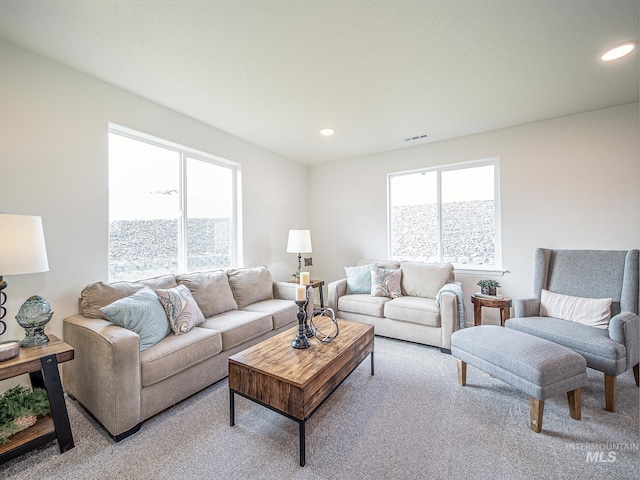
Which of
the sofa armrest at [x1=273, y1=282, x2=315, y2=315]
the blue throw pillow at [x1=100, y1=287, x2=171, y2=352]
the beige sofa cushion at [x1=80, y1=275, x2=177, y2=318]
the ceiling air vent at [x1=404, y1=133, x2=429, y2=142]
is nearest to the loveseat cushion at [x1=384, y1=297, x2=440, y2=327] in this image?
the sofa armrest at [x1=273, y1=282, x2=315, y2=315]

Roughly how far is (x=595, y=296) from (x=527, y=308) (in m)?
0.57

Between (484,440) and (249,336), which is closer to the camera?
(484,440)

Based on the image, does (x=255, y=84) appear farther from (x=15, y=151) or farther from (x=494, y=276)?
(x=494, y=276)

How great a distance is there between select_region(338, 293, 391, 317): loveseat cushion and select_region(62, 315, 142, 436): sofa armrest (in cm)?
232

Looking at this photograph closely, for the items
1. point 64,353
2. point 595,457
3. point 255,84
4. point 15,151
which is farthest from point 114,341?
point 595,457

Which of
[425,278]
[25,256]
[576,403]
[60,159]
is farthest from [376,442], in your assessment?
[60,159]

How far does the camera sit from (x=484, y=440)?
160cm

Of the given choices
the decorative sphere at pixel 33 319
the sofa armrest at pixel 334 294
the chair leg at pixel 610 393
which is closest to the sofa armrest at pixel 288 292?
the sofa armrest at pixel 334 294

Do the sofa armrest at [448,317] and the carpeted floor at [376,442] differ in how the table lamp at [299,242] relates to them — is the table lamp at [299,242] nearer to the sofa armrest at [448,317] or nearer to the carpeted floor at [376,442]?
the sofa armrest at [448,317]

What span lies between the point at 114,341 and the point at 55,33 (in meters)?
2.05

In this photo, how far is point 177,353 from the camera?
6.25ft

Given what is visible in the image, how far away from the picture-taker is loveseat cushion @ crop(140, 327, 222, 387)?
1757 millimetres

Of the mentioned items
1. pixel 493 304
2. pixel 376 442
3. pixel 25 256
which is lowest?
pixel 376 442

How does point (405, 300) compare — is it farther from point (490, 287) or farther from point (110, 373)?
point (110, 373)
